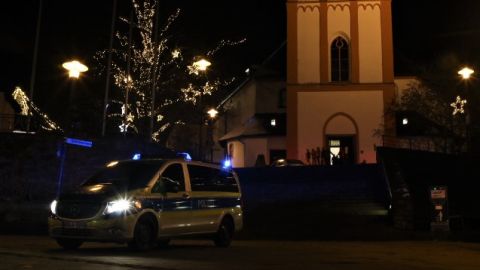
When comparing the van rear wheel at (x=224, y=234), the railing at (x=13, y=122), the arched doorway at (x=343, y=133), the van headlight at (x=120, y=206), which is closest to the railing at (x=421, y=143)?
the arched doorway at (x=343, y=133)

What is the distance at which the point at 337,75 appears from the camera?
42656 millimetres

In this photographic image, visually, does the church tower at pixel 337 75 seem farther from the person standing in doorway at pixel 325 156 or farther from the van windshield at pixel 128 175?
the van windshield at pixel 128 175

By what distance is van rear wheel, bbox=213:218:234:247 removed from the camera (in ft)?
47.1

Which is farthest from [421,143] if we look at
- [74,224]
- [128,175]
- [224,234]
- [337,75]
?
[74,224]

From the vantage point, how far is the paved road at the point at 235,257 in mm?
10297

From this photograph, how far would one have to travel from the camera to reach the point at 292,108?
42.0m

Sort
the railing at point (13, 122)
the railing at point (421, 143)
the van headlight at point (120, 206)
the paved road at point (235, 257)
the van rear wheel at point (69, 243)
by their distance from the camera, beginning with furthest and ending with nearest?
the railing at point (421, 143), the railing at point (13, 122), the van rear wheel at point (69, 243), the van headlight at point (120, 206), the paved road at point (235, 257)

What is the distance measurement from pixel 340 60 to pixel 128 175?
32.1 metres

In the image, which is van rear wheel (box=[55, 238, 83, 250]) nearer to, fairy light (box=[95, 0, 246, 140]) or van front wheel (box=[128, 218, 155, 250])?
van front wheel (box=[128, 218, 155, 250])

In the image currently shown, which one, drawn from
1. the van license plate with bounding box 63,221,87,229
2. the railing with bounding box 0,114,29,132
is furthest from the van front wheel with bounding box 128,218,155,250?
the railing with bounding box 0,114,29,132

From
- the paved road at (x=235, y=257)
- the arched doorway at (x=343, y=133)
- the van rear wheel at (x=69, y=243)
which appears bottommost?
the paved road at (x=235, y=257)

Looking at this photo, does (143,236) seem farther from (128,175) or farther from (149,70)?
(149,70)

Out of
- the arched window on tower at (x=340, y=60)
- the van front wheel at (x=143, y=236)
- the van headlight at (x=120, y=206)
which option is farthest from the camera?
the arched window on tower at (x=340, y=60)

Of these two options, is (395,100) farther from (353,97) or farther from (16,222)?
(16,222)
